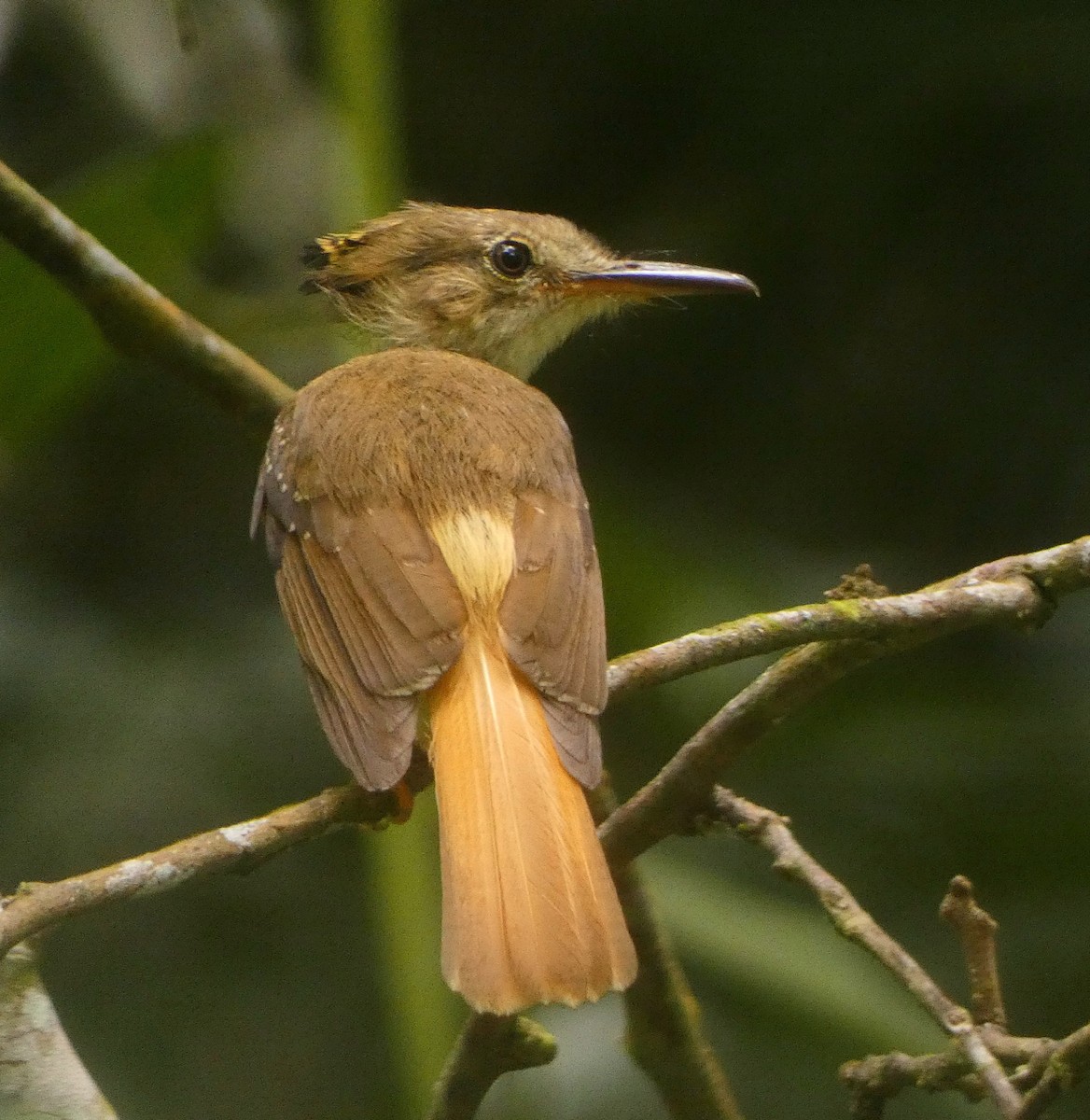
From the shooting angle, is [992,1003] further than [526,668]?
No

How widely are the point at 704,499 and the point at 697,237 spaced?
2.61 feet

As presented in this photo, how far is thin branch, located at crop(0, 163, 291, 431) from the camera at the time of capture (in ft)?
11.3

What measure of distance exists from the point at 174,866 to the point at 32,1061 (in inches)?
14.1

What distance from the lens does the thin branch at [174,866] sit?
2084 millimetres

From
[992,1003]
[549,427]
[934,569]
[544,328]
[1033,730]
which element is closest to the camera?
[992,1003]

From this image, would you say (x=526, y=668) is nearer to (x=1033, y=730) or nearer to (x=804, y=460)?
(x=1033, y=730)

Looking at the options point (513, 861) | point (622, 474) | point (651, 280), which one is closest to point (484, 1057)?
point (513, 861)

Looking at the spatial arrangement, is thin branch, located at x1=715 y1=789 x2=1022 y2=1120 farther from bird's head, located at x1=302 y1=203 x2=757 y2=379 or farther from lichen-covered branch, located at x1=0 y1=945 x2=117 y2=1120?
bird's head, located at x1=302 y1=203 x2=757 y2=379

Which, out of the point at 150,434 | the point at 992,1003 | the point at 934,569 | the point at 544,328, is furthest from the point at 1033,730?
the point at 150,434

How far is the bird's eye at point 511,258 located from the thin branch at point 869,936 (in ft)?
5.39

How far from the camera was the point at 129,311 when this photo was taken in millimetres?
3615

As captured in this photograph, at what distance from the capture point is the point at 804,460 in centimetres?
533

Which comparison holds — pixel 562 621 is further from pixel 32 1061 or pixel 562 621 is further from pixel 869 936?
pixel 32 1061

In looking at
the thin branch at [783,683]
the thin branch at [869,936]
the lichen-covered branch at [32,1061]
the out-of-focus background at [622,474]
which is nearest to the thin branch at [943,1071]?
the thin branch at [869,936]
